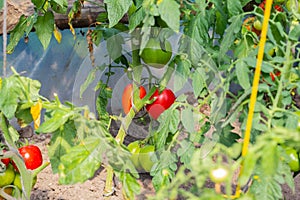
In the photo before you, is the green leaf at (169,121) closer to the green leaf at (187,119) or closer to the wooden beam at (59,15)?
the green leaf at (187,119)

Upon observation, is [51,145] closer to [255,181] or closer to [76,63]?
[255,181]

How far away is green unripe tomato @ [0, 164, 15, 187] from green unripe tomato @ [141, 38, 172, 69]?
0.51 meters

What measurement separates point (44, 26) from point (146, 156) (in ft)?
1.65

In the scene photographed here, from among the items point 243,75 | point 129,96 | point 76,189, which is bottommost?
point 76,189

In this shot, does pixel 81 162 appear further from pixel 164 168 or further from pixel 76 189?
pixel 76 189

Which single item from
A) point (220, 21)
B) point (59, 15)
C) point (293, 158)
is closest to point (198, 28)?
point (220, 21)

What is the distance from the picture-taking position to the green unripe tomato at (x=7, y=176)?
1385 mm

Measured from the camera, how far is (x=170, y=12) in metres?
0.96

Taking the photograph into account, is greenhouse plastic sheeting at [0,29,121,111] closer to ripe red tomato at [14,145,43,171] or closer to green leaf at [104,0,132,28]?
ripe red tomato at [14,145,43,171]

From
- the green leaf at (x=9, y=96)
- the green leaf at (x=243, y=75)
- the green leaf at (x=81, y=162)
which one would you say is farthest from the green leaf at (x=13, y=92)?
the green leaf at (x=243, y=75)

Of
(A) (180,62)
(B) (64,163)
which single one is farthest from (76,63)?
(B) (64,163)

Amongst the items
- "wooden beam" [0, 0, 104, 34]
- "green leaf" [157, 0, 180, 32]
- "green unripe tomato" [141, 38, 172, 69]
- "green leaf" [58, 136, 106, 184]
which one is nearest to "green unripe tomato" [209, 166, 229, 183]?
"green leaf" [58, 136, 106, 184]

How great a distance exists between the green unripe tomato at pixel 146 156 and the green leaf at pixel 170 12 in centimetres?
58

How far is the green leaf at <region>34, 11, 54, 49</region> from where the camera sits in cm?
146
